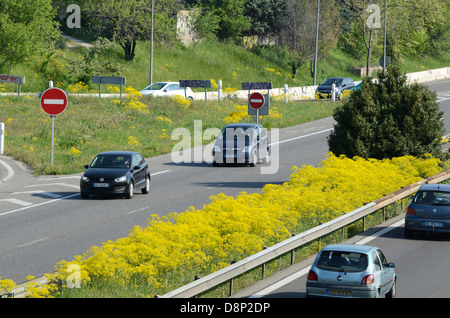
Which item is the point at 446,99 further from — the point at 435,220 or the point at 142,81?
the point at 435,220

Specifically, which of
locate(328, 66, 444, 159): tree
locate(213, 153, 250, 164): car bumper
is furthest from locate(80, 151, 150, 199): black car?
locate(328, 66, 444, 159): tree

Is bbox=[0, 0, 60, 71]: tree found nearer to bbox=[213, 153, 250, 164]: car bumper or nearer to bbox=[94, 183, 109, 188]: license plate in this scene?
bbox=[213, 153, 250, 164]: car bumper

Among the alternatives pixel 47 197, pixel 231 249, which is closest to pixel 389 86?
pixel 47 197

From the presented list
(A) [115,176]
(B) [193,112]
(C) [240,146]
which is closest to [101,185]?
(A) [115,176]

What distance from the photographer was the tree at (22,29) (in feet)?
167

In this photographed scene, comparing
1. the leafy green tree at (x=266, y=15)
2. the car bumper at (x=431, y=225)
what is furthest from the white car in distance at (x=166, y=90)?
the car bumper at (x=431, y=225)

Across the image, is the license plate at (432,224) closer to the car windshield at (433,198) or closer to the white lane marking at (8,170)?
the car windshield at (433,198)

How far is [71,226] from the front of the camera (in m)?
21.0

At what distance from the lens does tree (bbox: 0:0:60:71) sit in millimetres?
50938

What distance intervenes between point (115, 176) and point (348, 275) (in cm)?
1386

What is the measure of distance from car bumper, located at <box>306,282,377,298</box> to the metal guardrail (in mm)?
1620

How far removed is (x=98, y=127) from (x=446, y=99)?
1247 inches

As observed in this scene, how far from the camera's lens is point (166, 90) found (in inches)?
2013

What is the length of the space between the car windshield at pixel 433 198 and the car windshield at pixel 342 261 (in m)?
7.87
